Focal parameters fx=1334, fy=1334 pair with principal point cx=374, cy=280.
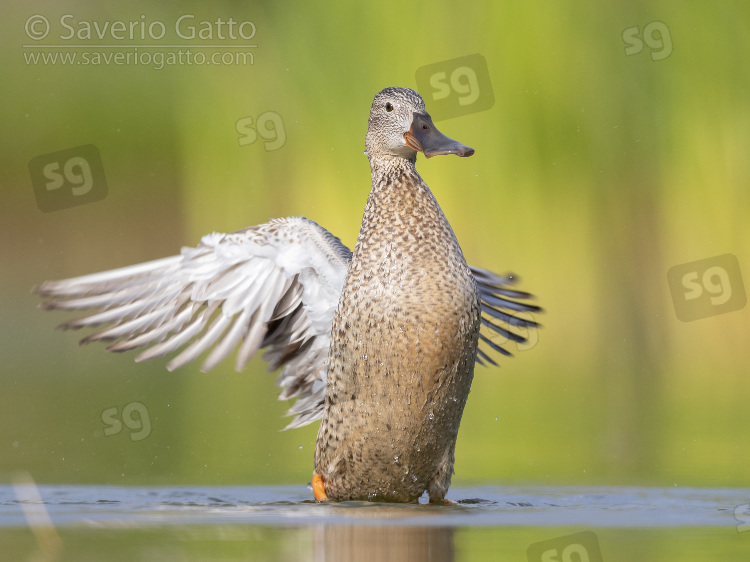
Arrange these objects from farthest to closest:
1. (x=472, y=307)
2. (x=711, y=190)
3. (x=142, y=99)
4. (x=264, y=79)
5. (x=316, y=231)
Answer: (x=142, y=99) < (x=264, y=79) < (x=711, y=190) < (x=316, y=231) < (x=472, y=307)

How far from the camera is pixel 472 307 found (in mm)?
4355

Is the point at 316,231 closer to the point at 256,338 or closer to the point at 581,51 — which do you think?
the point at 256,338

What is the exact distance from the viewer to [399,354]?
4.27 meters

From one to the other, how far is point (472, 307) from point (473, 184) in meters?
3.51

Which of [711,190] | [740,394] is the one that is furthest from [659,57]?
[740,394]

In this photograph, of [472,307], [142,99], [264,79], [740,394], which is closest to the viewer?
[472,307]
